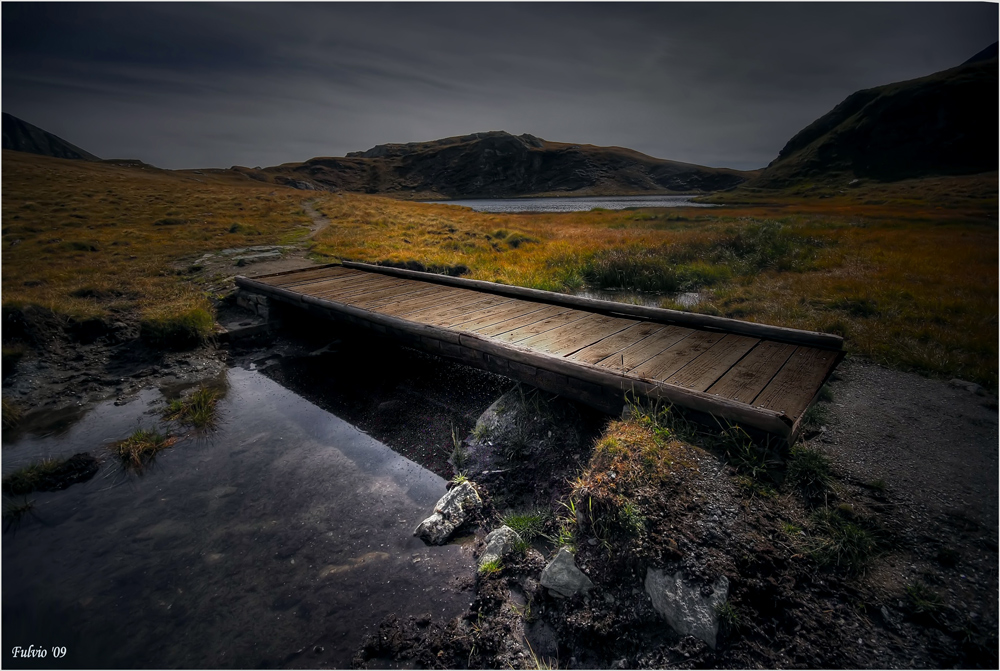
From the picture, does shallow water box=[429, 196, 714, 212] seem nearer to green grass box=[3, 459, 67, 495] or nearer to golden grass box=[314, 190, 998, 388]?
golden grass box=[314, 190, 998, 388]

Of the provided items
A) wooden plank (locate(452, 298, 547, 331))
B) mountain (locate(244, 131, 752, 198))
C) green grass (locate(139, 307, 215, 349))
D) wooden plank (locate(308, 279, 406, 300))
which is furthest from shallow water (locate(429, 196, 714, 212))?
mountain (locate(244, 131, 752, 198))

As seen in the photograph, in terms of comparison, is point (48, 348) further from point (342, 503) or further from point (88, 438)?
point (342, 503)

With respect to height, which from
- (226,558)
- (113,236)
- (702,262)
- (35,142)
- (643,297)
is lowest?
(226,558)

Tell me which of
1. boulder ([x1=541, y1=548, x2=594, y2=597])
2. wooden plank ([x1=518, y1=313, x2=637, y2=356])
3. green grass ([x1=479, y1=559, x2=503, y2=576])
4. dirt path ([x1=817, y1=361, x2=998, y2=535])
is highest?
wooden plank ([x1=518, y1=313, x2=637, y2=356])

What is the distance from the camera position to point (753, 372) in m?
4.23

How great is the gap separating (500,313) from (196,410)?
15.3ft

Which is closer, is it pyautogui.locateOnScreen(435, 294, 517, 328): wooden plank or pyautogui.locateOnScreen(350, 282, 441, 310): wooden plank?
pyautogui.locateOnScreen(435, 294, 517, 328): wooden plank

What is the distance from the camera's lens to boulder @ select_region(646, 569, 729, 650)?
8.14ft

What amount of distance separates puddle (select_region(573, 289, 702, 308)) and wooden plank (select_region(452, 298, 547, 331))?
3.23 meters

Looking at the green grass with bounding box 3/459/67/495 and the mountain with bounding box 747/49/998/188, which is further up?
the mountain with bounding box 747/49/998/188

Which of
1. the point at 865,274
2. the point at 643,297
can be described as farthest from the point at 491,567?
the point at 865,274

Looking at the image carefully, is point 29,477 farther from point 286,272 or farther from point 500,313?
point 286,272

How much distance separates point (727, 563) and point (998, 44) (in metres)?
4.93

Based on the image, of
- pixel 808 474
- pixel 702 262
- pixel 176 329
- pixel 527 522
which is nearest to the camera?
pixel 808 474
